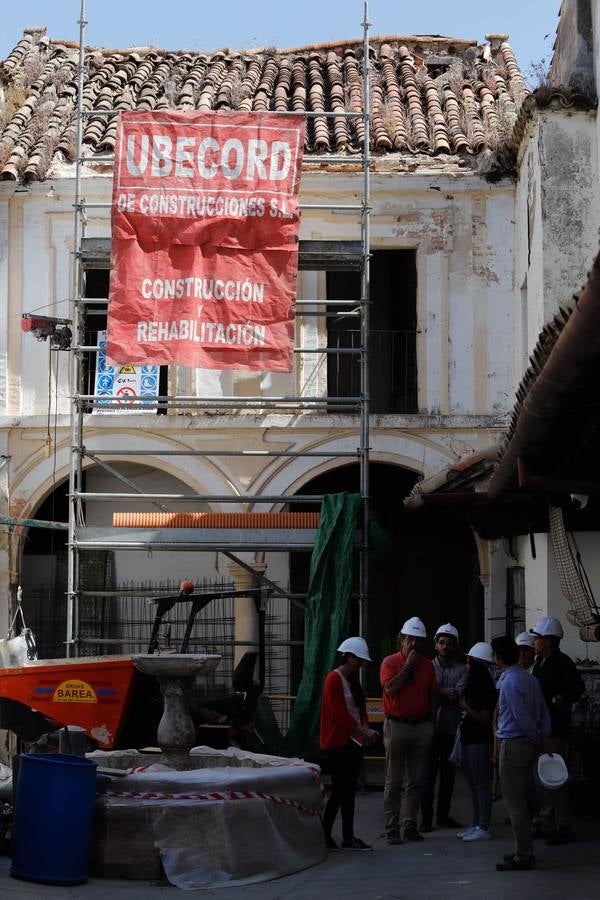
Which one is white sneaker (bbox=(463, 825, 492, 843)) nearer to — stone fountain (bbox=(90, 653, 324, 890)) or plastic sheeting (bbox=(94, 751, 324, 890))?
stone fountain (bbox=(90, 653, 324, 890))

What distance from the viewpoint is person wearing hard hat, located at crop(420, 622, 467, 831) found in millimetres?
11734

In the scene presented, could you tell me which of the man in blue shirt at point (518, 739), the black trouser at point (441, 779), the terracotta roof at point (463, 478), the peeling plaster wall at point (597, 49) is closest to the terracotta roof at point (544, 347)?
the man in blue shirt at point (518, 739)

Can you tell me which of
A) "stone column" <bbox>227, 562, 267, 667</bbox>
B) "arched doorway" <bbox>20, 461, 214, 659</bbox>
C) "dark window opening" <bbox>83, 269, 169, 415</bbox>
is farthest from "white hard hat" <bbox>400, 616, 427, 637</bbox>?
"arched doorway" <bbox>20, 461, 214, 659</bbox>

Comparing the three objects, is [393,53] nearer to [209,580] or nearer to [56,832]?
[209,580]

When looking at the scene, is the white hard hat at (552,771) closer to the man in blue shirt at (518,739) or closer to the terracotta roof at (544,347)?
the man in blue shirt at (518,739)

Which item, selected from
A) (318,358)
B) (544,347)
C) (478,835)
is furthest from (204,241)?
(544,347)

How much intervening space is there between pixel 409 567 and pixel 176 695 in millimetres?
11454

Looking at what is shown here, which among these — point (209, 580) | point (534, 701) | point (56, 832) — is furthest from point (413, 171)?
point (56, 832)

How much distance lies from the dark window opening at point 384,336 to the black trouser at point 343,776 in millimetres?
9103

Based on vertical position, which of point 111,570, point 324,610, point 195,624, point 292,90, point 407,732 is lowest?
point 407,732

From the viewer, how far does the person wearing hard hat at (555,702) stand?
34.8ft

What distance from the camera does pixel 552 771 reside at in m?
9.77

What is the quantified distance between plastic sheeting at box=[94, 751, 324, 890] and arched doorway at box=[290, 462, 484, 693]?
37.3 feet

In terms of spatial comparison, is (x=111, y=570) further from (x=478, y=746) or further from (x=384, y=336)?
(x=478, y=746)
